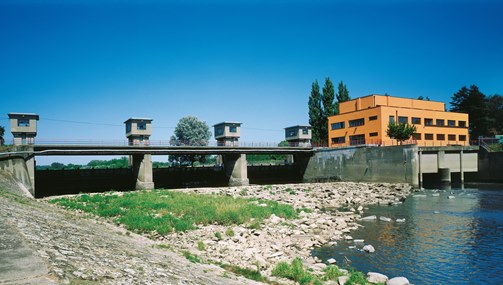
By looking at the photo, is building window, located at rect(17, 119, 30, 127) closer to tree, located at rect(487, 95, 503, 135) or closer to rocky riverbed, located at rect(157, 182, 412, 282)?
rocky riverbed, located at rect(157, 182, 412, 282)

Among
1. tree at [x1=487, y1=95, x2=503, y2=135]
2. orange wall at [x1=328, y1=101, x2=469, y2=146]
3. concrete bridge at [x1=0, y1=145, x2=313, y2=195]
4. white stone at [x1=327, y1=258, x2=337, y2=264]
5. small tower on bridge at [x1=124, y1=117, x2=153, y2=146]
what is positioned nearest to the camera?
white stone at [x1=327, y1=258, x2=337, y2=264]

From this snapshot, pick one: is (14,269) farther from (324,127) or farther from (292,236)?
(324,127)

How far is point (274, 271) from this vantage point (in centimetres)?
1283

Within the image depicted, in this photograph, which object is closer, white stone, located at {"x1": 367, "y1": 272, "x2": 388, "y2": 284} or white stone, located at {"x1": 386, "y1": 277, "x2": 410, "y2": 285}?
white stone, located at {"x1": 386, "y1": 277, "x2": 410, "y2": 285}

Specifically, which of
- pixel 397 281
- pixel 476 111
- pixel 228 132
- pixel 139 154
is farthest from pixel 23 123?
pixel 476 111

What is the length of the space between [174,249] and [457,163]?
58510mm

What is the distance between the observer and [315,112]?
3246 inches

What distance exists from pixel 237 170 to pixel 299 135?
2406 centimetres

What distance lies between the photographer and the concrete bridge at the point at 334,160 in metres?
43.8

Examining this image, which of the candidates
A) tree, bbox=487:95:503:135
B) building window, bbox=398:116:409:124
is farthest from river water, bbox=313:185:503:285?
tree, bbox=487:95:503:135

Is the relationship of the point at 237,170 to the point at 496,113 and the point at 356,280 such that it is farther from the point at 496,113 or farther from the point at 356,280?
the point at 496,113

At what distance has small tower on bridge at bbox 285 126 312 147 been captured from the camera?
74500mm

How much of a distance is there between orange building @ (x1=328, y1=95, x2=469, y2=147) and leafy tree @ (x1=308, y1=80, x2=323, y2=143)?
781 cm

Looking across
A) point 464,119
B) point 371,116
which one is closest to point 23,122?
point 371,116
